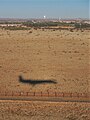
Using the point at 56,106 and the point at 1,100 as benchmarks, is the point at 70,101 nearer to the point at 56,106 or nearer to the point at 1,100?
the point at 56,106

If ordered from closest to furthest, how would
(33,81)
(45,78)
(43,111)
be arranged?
(43,111) < (33,81) < (45,78)

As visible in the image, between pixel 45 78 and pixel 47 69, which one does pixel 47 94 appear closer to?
pixel 45 78

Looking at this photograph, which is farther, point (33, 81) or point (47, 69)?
point (47, 69)

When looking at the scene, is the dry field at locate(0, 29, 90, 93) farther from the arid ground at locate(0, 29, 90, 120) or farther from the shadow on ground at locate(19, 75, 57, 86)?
the shadow on ground at locate(19, 75, 57, 86)

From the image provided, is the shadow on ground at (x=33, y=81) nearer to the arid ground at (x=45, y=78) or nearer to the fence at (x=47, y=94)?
the arid ground at (x=45, y=78)

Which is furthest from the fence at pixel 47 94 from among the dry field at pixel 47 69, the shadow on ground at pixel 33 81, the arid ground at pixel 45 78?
the shadow on ground at pixel 33 81

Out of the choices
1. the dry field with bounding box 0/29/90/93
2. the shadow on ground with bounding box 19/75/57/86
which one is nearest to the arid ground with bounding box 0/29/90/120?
the dry field with bounding box 0/29/90/93

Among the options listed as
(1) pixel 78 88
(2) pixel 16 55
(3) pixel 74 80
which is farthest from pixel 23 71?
(2) pixel 16 55

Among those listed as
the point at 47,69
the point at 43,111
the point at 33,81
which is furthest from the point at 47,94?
the point at 47,69
